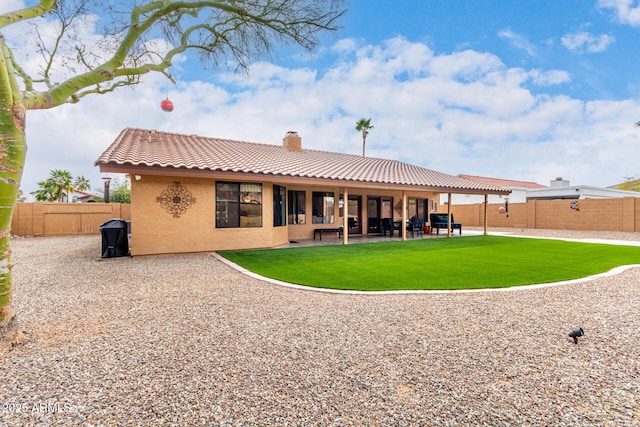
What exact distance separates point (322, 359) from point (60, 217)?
68.1 ft

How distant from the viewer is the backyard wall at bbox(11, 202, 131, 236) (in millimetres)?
16406

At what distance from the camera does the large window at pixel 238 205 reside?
1053cm

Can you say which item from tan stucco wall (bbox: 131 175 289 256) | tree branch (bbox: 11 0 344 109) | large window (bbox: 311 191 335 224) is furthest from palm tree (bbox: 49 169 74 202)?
tree branch (bbox: 11 0 344 109)

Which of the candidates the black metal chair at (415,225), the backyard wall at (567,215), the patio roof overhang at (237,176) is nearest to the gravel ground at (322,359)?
→ the patio roof overhang at (237,176)

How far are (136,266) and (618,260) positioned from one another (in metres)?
13.8

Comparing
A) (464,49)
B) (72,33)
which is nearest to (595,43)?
(464,49)

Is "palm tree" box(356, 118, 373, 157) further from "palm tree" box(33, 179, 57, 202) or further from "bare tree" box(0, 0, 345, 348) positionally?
"palm tree" box(33, 179, 57, 202)

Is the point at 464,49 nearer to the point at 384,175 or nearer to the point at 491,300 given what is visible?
the point at 384,175

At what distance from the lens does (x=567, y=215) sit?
20516 mm

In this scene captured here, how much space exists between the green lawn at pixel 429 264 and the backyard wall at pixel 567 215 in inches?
355

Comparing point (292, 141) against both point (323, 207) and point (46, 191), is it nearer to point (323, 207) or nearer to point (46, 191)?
point (323, 207)

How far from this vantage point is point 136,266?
7984mm

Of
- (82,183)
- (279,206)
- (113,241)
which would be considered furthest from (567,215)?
(82,183)

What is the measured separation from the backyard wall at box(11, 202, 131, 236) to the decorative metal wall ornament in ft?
39.1
